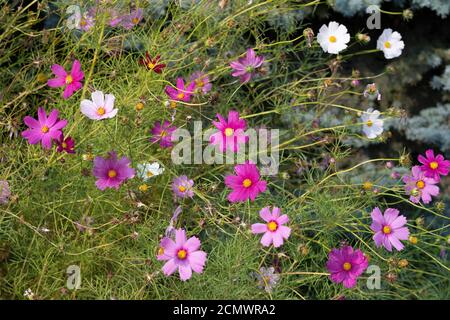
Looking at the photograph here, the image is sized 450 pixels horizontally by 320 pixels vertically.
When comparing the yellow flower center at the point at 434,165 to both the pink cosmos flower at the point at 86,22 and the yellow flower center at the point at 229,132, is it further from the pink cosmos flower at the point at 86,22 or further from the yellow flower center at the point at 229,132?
the pink cosmos flower at the point at 86,22

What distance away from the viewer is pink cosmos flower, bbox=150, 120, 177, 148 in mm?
1867

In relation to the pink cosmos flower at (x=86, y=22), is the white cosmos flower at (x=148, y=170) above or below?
below

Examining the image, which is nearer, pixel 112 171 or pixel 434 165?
pixel 112 171

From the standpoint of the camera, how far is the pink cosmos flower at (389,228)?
1.75 m

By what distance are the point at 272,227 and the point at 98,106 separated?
0.48m

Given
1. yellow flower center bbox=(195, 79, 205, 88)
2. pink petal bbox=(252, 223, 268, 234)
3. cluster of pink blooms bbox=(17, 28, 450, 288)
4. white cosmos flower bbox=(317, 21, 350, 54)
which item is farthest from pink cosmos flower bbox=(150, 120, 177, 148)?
white cosmos flower bbox=(317, 21, 350, 54)

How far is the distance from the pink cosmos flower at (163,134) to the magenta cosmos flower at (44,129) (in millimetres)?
255

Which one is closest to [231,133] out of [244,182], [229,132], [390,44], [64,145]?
[229,132]

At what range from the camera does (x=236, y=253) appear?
1.82 metres

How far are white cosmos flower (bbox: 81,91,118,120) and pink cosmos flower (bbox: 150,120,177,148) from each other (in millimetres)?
203

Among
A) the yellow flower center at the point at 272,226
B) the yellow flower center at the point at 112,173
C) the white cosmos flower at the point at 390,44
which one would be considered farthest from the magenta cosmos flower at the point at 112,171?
the white cosmos flower at the point at 390,44

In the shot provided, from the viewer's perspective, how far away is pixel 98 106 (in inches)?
65.5

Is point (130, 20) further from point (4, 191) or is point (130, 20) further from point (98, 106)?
point (4, 191)
